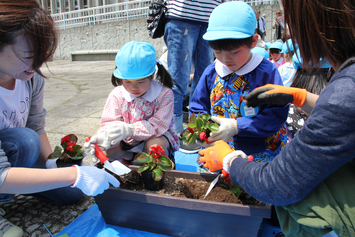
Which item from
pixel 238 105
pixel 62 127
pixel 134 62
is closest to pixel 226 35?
pixel 238 105

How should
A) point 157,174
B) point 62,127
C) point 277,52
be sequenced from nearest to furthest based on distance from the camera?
point 157,174 < point 62,127 < point 277,52

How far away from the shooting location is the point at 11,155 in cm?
129

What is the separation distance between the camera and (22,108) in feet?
4.90

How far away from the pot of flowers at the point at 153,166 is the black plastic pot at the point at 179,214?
0.52 ft

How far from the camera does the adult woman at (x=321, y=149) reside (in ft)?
2.44

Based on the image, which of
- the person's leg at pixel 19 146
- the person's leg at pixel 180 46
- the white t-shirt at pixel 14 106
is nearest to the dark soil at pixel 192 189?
the person's leg at pixel 19 146

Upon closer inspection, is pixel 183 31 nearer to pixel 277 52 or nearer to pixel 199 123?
pixel 199 123

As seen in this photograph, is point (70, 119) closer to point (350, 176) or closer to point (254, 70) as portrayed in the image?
point (254, 70)

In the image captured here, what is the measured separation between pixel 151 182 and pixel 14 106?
0.87 meters

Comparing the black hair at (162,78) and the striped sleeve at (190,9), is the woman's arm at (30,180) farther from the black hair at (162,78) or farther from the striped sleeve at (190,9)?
the striped sleeve at (190,9)

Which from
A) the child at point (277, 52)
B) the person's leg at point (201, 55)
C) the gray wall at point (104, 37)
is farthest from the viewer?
the gray wall at point (104, 37)

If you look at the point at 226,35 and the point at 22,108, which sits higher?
the point at 226,35

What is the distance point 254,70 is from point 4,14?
129 centimetres

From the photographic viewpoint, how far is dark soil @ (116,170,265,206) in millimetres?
1248
